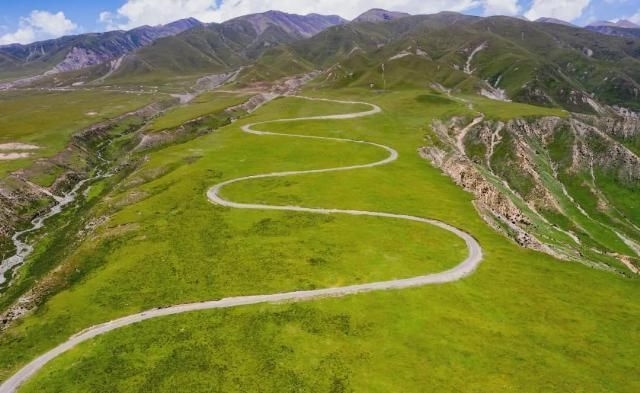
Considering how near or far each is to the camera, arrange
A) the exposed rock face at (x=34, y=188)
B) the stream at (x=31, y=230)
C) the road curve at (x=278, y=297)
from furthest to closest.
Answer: the exposed rock face at (x=34, y=188), the stream at (x=31, y=230), the road curve at (x=278, y=297)

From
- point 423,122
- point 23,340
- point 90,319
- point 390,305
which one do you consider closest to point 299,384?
point 390,305

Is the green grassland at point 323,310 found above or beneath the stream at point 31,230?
above

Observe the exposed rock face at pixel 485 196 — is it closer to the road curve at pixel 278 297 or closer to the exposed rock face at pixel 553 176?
the exposed rock face at pixel 553 176

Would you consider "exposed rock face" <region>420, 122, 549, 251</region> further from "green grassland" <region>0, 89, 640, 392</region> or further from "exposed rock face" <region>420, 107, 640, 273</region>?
"green grassland" <region>0, 89, 640, 392</region>

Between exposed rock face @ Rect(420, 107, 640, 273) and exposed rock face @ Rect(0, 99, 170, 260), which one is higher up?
exposed rock face @ Rect(0, 99, 170, 260)

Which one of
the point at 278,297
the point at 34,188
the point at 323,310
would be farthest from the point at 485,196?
the point at 34,188

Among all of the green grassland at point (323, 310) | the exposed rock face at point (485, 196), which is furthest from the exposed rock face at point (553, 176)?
the green grassland at point (323, 310)

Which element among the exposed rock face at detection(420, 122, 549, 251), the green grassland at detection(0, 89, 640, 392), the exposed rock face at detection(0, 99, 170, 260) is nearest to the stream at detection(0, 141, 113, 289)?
the exposed rock face at detection(0, 99, 170, 260)

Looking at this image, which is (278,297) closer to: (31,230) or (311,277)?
(311,277)
